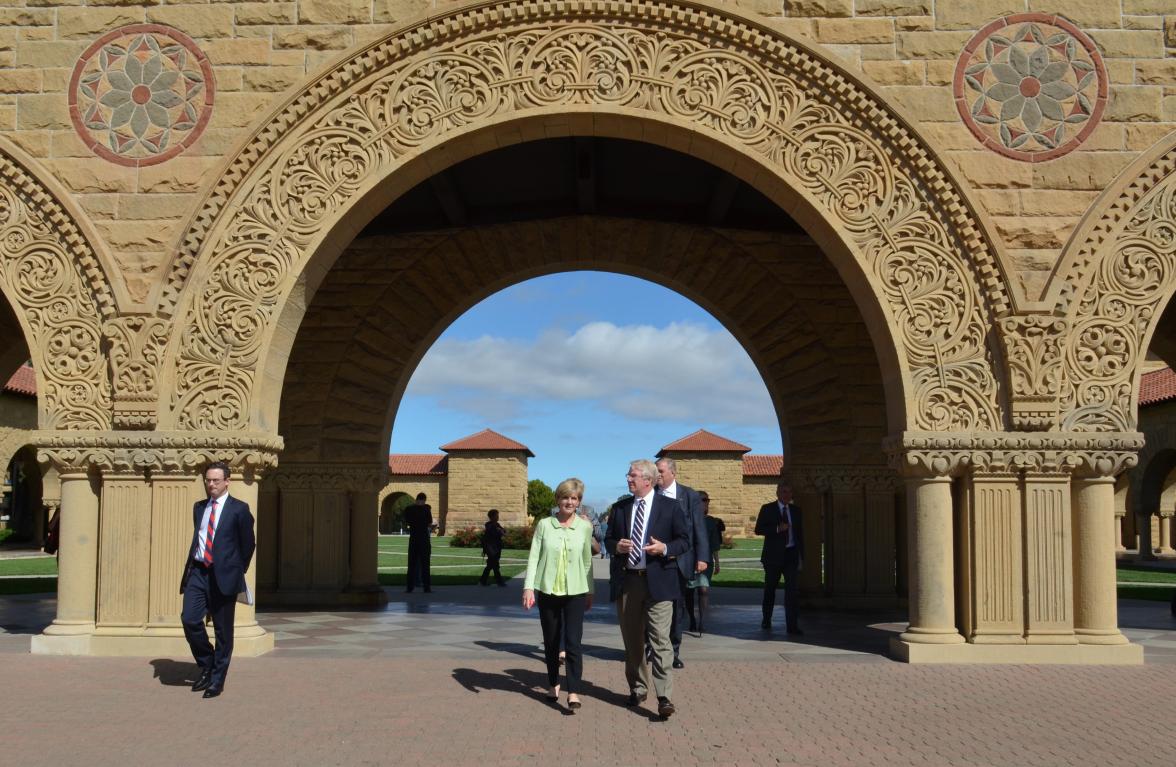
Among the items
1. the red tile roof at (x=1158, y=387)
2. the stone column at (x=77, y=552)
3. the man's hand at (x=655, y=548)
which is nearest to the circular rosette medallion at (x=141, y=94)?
the stone column at (x=77, y=552)

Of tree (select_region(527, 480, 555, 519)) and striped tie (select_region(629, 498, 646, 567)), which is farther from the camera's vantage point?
tree (select_region(527, 480, 555, 519))

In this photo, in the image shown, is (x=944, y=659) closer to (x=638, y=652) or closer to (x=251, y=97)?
(x=638, y=652)

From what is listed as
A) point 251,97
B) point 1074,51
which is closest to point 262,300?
point 251,97

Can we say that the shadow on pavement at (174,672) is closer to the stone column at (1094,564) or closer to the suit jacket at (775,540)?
the suit jacket at (775,540)

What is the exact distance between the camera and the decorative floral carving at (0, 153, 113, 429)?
832 centimetres

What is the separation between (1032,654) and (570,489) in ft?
12.5

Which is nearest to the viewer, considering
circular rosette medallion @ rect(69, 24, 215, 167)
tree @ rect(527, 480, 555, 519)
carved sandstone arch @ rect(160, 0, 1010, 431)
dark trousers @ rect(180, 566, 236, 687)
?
dark trousers @ rect(180, 566, 236, 687)

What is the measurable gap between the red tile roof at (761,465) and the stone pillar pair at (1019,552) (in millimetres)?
33474

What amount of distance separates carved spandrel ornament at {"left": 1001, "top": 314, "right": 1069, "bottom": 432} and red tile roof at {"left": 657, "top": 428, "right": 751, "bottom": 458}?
30682 millimetres

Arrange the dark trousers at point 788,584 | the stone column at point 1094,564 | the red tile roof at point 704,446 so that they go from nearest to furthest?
the stone column at point 1094,564 → the dark trousers at point 788,584 → the red tile roof at point 704,446

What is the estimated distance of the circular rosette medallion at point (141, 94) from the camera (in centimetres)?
854

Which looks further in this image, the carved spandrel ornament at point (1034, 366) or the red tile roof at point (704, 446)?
the red tile roof at point (704, 446)

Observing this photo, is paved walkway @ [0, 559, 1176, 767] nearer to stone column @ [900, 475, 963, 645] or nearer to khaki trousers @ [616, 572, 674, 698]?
khaki trousers @ [616, 572, 674, 698]

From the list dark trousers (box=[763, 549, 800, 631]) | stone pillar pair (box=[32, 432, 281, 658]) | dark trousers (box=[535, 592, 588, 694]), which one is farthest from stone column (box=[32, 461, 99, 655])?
dark trousers (box=[763, 549, 800, 631])
